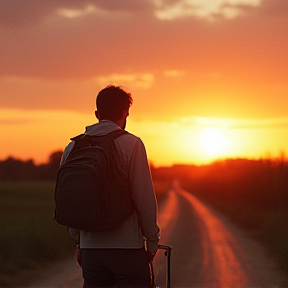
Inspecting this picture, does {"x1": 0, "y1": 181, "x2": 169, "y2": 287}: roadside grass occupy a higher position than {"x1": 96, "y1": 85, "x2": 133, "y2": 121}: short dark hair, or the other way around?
{"x1": 96, "y1": 85, "x2": 133, "y2": 121}: short dark hair

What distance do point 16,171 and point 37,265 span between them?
29.6 m

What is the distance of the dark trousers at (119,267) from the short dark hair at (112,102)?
672 millimetres

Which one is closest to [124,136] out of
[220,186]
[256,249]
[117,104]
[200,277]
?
[117,104]

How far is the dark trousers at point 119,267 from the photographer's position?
3.30 m

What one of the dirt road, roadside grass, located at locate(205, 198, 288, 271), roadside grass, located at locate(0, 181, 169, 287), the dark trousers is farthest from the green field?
the dark trousers

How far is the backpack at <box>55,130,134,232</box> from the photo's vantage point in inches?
127

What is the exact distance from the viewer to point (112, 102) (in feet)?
11.5

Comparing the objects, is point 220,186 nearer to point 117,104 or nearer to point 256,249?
point 256,249

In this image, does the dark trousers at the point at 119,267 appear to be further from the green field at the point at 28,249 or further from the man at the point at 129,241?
the green field at the point at 28,249

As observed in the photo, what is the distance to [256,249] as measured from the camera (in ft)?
45.6

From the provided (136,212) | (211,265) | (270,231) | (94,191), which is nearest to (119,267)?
(136,212)

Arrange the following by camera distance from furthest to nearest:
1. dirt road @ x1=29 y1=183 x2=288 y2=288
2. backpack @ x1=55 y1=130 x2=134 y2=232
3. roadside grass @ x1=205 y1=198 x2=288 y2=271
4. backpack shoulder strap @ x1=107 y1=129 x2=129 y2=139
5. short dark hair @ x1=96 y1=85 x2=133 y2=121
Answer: roadside grass @ x1=205 y1=198 x2=288 y2=271 < dirt road @ x1=29 y1=183 x2=288 y2=288 < short dark hair @ x1=96 y1=85 x2=133 y2=121 < backpack shoulder strap @ x1=107 y1=129 x2=129 y2=139 < backpack @ x1=55 y1=130 x2=134 y2=232

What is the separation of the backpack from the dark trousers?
0.46 feet

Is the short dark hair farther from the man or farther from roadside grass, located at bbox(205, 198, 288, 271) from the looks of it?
roadside grass, located at bbox(205, 198, 288, 271)
